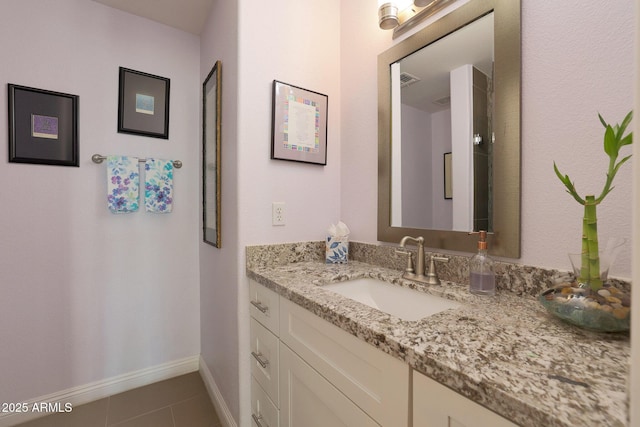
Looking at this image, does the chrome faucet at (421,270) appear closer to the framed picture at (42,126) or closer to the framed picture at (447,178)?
the framed picture at (447,178)

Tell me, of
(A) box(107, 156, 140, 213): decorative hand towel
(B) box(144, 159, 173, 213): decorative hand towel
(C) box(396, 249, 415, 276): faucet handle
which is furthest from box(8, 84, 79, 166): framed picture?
(C) box(396, 249, 415, 276): faucet handle

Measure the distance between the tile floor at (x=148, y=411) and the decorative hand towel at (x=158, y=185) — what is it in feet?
3.79

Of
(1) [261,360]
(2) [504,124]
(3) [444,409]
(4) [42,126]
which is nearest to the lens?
(3) [444,409]

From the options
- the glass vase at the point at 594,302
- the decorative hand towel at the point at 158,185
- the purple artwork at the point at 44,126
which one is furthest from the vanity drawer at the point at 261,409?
the purple artwork at the point at 44,126

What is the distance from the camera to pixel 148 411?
1.57 m

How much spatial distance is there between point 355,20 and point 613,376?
65.9 inches

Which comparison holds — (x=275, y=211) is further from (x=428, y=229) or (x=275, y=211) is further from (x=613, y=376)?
(x=613, y=376)

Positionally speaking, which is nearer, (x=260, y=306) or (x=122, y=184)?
(x=260, y=306)

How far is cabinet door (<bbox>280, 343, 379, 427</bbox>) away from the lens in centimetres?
69

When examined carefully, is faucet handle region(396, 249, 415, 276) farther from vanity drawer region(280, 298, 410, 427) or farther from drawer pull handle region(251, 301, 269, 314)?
drawer pull handle region(251, 301, 269, 314)

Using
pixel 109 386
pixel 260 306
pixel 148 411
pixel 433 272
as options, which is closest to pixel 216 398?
pixel 148 411

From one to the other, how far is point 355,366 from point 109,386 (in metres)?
1.86

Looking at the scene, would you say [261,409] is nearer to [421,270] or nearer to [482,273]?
[421,270]

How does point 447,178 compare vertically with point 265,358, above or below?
above
